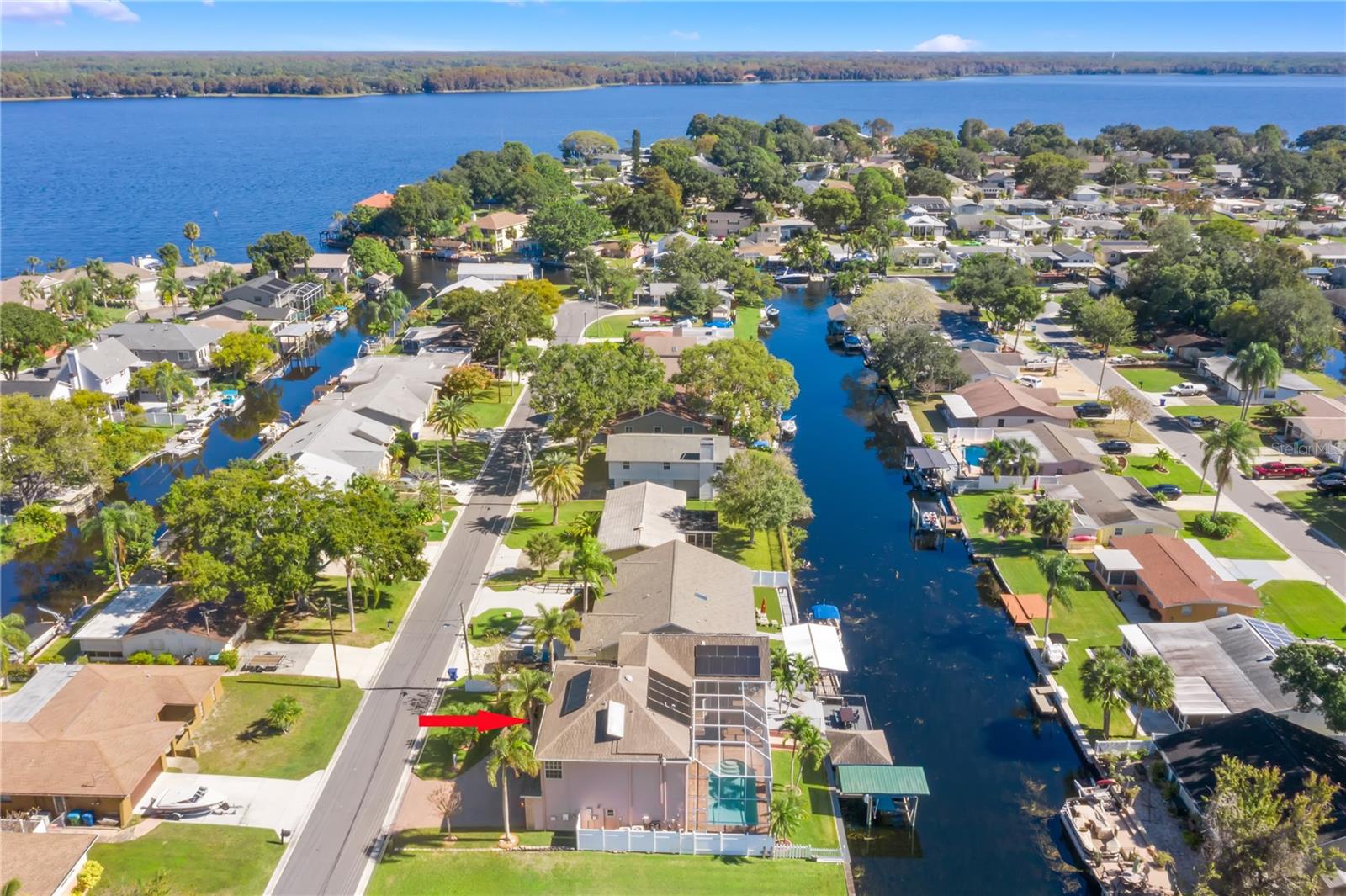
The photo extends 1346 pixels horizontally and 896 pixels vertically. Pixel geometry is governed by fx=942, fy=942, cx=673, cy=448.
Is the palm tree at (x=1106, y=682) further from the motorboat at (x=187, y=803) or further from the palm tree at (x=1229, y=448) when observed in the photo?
the motorboat at (x=187, y=803)

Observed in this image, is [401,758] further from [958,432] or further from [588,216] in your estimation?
[588,216]

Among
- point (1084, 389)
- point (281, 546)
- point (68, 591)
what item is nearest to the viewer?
point (281, 546)

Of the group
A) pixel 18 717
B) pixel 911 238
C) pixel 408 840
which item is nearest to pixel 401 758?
pixel 408 840

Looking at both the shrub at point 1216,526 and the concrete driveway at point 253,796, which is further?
the shrub at point 1216,526

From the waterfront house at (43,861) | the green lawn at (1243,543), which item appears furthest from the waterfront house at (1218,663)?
the waterfront house at (43,861)

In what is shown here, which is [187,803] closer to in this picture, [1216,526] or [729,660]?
[729,660]

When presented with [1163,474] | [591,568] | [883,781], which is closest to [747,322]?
[1163,474]
